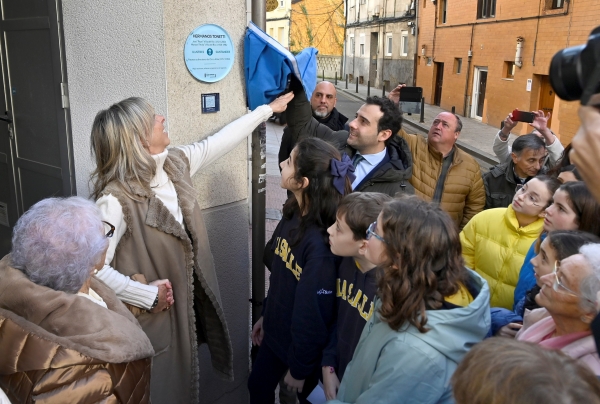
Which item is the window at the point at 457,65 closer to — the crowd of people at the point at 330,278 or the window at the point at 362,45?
the window at the point at 362,45

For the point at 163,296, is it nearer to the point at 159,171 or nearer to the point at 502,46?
the point at 159,171

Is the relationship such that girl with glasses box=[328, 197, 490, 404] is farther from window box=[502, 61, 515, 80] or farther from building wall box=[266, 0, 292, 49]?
building wall box=[266, 0, 292, 49]

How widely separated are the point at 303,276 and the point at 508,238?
120 centimetres

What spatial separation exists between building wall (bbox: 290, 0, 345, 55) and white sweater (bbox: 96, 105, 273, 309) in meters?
36.8

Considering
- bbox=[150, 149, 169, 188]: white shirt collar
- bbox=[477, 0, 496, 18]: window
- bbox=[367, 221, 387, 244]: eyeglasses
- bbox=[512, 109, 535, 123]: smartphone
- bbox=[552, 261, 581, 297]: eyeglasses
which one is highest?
bbox=[477, 0, 496, 18]: window

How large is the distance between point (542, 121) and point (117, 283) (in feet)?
11.1

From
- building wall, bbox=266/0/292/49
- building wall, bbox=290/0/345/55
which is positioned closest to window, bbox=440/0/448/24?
building wall, bbox=266/0/292/49

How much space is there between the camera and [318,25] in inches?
1590

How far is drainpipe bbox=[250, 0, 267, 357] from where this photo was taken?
3205mm

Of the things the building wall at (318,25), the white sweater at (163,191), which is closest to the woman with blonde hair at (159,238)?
the white sweater at (163,191)

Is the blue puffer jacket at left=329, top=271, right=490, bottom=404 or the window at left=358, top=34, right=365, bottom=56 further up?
the window at left=358, top=34, right=365, bottom=56

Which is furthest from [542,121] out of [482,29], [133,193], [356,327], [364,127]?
[482,29]

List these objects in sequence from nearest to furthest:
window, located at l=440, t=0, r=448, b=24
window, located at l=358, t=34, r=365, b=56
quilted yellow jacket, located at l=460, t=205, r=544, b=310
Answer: quilted yellow jacket, located at l=460, t=205, r=544, b=310 < window, located at l=440, t=0, r=448, b=24 < window, located at l=358, t=34, r=365, b=56

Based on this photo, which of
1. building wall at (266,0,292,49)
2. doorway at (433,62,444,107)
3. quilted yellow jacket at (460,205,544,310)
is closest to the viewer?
quilted yellow jacket at (460,205,544,310)
